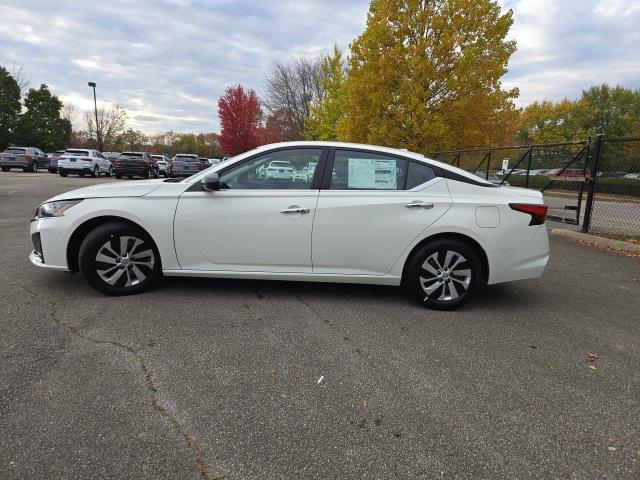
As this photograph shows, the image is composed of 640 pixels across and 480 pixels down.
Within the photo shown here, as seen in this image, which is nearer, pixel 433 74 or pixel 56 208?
pixel 56 208

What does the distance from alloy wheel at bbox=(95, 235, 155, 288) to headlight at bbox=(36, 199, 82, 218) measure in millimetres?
517

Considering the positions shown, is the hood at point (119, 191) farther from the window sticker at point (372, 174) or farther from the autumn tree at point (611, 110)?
the autumn tree at point (611, 110)

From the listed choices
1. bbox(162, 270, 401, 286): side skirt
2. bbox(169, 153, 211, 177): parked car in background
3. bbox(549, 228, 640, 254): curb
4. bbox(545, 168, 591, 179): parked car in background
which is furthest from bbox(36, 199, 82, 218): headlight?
bbox(169, 153, 211, 177): parked car in background

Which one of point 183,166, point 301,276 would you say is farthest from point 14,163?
point 301,276

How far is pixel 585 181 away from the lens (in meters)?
8.59

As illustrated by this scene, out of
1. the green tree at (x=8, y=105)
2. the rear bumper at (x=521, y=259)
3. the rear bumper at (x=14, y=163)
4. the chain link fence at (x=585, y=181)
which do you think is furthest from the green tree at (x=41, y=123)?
the rear bumper at (x=521, y=259)

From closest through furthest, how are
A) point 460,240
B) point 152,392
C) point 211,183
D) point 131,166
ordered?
point 152,392, point 211,183, point 460,240, point 131,166

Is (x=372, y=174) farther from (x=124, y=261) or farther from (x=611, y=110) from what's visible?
(x=611, y=110)

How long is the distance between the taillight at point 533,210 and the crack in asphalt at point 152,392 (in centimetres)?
344

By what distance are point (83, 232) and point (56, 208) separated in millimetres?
339

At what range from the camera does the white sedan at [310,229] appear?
4.09 meters

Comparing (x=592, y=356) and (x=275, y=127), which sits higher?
(x=275, y=127)

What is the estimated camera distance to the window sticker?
4.20m

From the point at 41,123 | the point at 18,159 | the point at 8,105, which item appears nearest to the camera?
the point at 18,159
